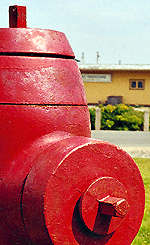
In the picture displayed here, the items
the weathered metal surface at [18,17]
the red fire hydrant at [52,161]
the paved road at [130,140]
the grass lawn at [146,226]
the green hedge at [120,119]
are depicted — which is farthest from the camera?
the green hedge at [120,119]

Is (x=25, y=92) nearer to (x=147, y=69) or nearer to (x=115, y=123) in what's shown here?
(x=115, y=123)

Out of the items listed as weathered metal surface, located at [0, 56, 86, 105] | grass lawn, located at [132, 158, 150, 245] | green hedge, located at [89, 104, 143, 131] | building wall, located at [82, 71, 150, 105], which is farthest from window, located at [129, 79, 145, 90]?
weathered metal surface, located at [0, 56, 86, 105]

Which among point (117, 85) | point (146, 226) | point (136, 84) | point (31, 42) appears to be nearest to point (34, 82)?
point (31, 42)

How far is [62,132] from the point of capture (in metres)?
2.81

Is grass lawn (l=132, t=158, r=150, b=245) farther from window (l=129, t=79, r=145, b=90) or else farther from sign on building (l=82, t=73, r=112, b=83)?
window (l=129, t=79, r=145, b=90)

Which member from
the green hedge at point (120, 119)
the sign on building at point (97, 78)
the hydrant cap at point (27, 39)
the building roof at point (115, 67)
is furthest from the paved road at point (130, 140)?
the sign on building at point (97, 78)

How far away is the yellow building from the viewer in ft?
93.8

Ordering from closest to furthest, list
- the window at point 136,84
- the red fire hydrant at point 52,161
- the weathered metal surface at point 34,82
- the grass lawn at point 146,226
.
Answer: the red fire hydrant at point 52,161
the weathered metal surface at point 34,82
the grass lawn at point 146,226
the window at point 136,84

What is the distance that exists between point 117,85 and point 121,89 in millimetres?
390

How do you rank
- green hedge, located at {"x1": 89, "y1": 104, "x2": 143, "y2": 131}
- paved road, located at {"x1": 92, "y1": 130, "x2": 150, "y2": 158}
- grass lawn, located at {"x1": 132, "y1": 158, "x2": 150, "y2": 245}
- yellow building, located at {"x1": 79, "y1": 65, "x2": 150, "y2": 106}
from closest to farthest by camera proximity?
grass lawn, located at {"x1": 132, "y1": 158, "x2": 150, "y2": 245} < paved road, located at {"x1": 92, "y1": 130, "x2": 150, "y2": 158} < green hedge, located at {"x1": 89, "y1": 104, "x2": 143, "y2": 131} < yellow building, located at {"x1": 79, "y1": 65, "x2": 150, "y2": 106}

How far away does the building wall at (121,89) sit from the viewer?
1128 inches

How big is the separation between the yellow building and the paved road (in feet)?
42.1

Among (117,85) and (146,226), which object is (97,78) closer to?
(117,85)

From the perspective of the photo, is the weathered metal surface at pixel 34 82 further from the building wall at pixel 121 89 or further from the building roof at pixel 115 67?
the building wall at pixel 121 89
